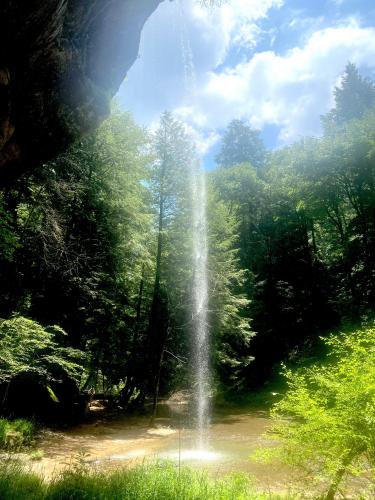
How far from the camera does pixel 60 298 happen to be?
15.0 m

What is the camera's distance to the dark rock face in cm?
525

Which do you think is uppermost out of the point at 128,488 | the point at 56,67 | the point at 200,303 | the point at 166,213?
the point at 166,213

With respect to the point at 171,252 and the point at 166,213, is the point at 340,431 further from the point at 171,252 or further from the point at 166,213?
the point at 166,213

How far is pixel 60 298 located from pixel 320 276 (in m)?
22.3

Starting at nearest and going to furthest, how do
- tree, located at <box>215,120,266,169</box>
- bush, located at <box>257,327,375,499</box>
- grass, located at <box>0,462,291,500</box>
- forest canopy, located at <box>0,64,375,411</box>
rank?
1. bush, located at <box>257,327,375,499</box>
2. grass, located at <box>0,462,291,500</box>
3. forest canopy, located at <box>0,64,375,411</box>
4. tree, located at <box>215,120,266,169</box>

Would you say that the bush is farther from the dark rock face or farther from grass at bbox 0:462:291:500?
the dark rock face

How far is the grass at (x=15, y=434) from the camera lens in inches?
412

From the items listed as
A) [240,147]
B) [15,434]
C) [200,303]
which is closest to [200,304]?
[200,303]

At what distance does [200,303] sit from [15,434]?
12063 millimetres

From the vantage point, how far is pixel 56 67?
603 cm

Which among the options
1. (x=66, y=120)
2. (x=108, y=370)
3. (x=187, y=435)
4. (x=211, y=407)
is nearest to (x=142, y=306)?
(x=108, y=370)

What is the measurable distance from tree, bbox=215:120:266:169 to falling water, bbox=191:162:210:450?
23.9m

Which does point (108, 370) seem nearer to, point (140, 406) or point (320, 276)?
point (140, 406)

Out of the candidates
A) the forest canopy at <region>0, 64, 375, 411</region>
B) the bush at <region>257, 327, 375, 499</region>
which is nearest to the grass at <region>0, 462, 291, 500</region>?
the bush at <region>257, 327, 375, 499</region>
